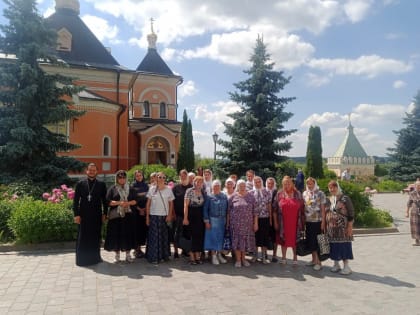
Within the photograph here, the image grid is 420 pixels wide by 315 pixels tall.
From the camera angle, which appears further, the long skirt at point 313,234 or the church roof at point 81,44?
the church roof at point 81,44

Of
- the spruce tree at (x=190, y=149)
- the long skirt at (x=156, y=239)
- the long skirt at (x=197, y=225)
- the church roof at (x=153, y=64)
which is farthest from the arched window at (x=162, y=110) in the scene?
the long skirt at (x=197, y=225)

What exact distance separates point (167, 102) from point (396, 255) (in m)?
26.1

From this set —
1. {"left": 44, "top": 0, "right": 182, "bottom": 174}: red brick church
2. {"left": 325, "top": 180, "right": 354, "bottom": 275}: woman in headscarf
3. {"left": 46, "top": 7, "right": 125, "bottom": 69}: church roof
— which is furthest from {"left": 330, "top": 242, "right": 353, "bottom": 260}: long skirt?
{"left": 46, "top": 7, "right": 125, "bottom": 69}: church roof

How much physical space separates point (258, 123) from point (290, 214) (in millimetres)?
10027

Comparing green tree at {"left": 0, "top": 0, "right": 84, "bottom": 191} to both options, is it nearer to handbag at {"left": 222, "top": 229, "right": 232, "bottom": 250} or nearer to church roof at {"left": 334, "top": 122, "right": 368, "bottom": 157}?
handbag at {"left": 222, "top": 229, "right": 232, "bottom": 250}

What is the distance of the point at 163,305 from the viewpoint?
15.1ft

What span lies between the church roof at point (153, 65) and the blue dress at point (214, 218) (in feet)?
87.2

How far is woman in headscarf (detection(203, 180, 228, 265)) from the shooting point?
6.61 meters

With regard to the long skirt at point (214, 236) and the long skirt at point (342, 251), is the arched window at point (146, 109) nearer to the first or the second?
the long skirt at point (214, 236)

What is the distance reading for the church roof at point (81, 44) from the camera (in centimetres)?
2541

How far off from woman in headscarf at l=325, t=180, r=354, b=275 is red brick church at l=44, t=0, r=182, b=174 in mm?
16288

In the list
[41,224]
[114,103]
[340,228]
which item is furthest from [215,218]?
[114,103]

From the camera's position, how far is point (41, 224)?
7.59m

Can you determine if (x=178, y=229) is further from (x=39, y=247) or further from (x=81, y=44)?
(x=81, y=44)
